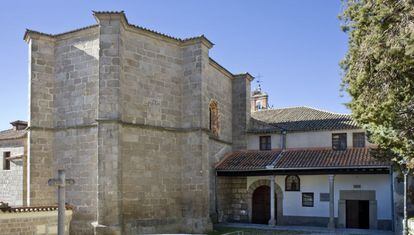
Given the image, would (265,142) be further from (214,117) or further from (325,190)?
(325,190)

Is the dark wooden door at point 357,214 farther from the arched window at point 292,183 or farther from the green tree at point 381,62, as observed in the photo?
the green tree at point 381,62

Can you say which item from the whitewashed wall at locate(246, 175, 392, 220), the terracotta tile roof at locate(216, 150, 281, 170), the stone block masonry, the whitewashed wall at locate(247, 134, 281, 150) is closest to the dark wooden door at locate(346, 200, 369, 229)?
the whitewashed wall at locate(246, 175, 392, 220)

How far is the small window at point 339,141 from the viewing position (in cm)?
1891

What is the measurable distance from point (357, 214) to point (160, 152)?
895 centimetres

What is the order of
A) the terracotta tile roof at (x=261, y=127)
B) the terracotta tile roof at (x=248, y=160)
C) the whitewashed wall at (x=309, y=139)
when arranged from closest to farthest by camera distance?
the terracotta tile roof at (x=248, y=160) < the whitewashed wall at (x=309, y=139) < the terracotta tile roof at (x=261, y=127)

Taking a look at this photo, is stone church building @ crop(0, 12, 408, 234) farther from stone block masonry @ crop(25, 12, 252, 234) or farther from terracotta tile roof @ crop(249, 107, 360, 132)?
terracotta tile roof @ crop(249, 107, 360, 132)

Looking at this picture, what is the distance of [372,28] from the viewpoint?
8.93 m

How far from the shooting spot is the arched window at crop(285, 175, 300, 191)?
1838 cm

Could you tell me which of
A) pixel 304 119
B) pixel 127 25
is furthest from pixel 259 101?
pixel 127 25

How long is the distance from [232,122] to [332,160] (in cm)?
597

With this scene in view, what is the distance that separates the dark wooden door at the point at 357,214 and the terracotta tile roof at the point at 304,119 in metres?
3.45

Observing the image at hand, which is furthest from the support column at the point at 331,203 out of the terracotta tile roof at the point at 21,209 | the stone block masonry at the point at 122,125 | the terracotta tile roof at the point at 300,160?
the terracotta tile roof at the point at 21,209

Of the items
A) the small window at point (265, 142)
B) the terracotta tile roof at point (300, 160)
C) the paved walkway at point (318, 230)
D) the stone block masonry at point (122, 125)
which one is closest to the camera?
the stone block masonry at point (122, 125)

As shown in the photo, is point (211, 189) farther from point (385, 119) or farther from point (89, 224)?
point (385, 119)
